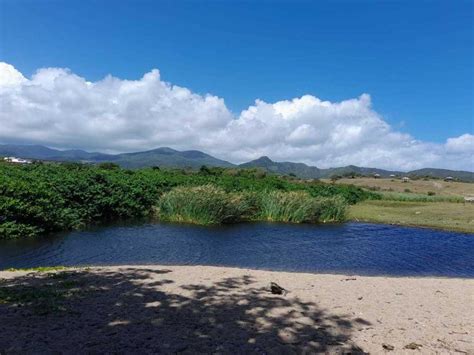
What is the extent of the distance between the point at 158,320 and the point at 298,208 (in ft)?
80.1

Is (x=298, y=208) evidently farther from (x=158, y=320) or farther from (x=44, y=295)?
(x=158, y=320)

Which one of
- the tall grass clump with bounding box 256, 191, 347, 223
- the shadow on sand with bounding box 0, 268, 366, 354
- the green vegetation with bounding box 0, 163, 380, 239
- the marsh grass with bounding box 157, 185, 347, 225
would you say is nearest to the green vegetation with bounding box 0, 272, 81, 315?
the shadow on sand with bounding box 0, 268, 366, 354

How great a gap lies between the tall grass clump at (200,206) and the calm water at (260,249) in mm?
1569

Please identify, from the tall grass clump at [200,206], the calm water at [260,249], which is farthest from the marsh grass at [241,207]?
the calm water at [260,249]

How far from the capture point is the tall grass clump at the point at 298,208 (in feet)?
100

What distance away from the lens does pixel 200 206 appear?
27172 millimetres

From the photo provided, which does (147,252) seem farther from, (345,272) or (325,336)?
(325,336)

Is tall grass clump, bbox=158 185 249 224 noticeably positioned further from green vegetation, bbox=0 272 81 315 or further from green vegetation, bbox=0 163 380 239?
green vegetation, bbox=0 272 81 315

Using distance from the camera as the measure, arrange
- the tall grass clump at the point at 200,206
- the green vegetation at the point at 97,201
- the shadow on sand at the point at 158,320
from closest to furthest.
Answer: the shadow on sand at the point at 158,320
the green vegetation at the point at 97,201
the tall grass clump at the point at 200,206

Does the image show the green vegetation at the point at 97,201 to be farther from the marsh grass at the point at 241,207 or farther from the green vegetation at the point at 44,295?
the green vegetation at the point at 44,295

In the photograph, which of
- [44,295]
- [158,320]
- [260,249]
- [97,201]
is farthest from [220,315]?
[97,201]

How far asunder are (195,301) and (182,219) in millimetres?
19789

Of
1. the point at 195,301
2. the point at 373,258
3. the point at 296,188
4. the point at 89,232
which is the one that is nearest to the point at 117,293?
the point at 195,301

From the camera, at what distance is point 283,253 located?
18.5 meters
